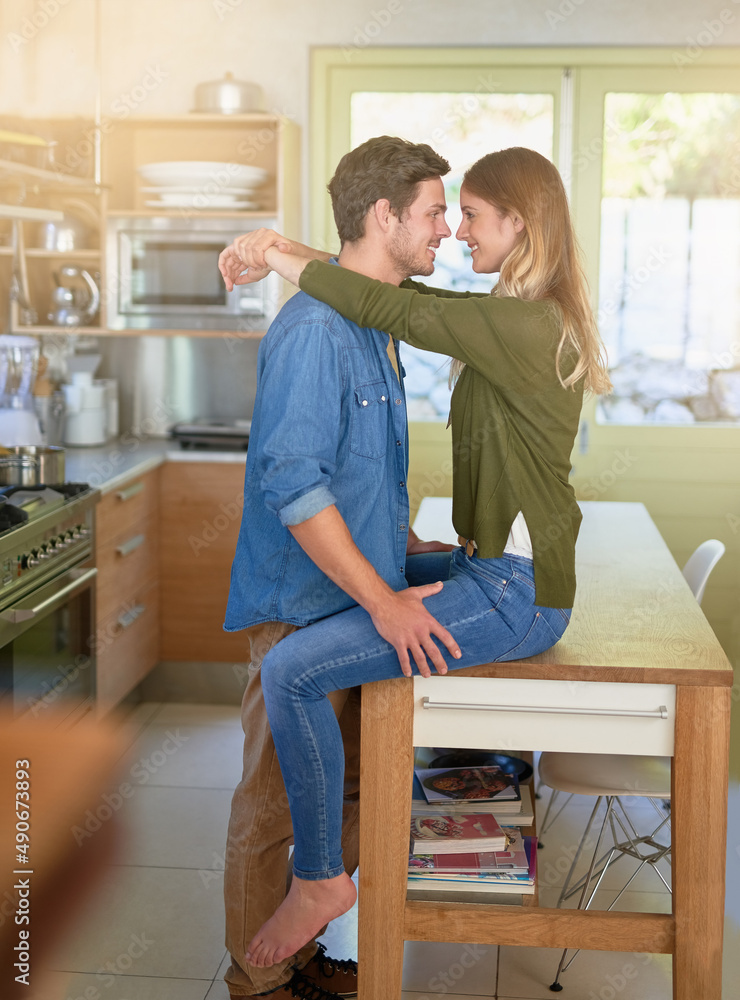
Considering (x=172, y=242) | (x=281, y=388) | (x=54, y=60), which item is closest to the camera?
(x=281, y=388)

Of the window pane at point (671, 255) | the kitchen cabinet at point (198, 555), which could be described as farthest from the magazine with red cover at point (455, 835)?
the window pane at point (671, 255)

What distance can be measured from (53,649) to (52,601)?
15 cm

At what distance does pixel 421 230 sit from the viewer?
1.92 m

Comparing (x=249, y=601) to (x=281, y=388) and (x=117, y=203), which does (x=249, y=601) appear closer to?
(x=281, y=388)

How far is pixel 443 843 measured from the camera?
6.53 feet

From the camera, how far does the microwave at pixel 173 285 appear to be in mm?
3785

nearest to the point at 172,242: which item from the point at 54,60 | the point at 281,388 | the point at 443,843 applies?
the point at 54,60

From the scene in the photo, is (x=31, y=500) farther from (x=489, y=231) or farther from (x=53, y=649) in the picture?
(x=489, y=231)

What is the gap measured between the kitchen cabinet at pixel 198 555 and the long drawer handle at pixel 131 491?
0.24 metres

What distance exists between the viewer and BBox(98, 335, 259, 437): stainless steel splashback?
4223 millimetres

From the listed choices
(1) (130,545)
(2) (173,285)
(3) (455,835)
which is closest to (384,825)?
(3) (455,835)

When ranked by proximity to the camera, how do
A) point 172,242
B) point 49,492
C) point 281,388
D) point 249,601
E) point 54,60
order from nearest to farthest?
point 281,388 → point 249,601 → point 49,492 → point 172,242 → point 54,60

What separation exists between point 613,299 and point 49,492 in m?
2.24

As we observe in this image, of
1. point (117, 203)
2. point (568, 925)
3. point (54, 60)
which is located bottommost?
point (568, 925)
